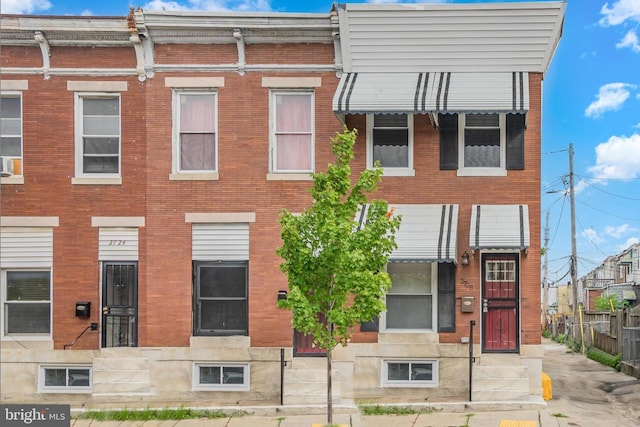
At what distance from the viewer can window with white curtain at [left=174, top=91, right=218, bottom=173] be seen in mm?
14773

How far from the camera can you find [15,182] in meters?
14.8

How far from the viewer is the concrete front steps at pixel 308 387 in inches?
551

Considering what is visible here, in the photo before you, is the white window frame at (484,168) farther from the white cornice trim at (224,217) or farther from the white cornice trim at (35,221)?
the white cornice trim at (35,221)

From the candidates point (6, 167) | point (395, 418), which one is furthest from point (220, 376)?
point (6, 167)

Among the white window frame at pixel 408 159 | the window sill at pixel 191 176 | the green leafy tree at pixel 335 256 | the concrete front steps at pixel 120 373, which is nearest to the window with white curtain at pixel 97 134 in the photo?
the window sill at pixel 191 176

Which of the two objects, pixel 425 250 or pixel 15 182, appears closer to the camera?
pixel 425 250

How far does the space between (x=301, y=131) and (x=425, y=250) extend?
375 cm

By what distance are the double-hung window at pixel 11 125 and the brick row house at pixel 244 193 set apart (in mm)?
47

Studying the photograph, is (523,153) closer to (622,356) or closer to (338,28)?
(338,28)

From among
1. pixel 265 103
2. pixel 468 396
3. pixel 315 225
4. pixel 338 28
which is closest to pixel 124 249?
pixel 265 103

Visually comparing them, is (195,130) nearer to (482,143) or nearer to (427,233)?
(427,233)

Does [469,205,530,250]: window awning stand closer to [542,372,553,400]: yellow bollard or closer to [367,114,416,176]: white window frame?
[367,114,416,176]: white window frame

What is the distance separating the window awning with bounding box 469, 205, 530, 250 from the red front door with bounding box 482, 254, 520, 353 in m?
0.76

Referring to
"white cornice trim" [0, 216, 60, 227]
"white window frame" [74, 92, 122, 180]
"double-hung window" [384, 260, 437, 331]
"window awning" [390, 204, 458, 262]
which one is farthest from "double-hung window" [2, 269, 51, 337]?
"window awning" [390, 204, 458, 262]
